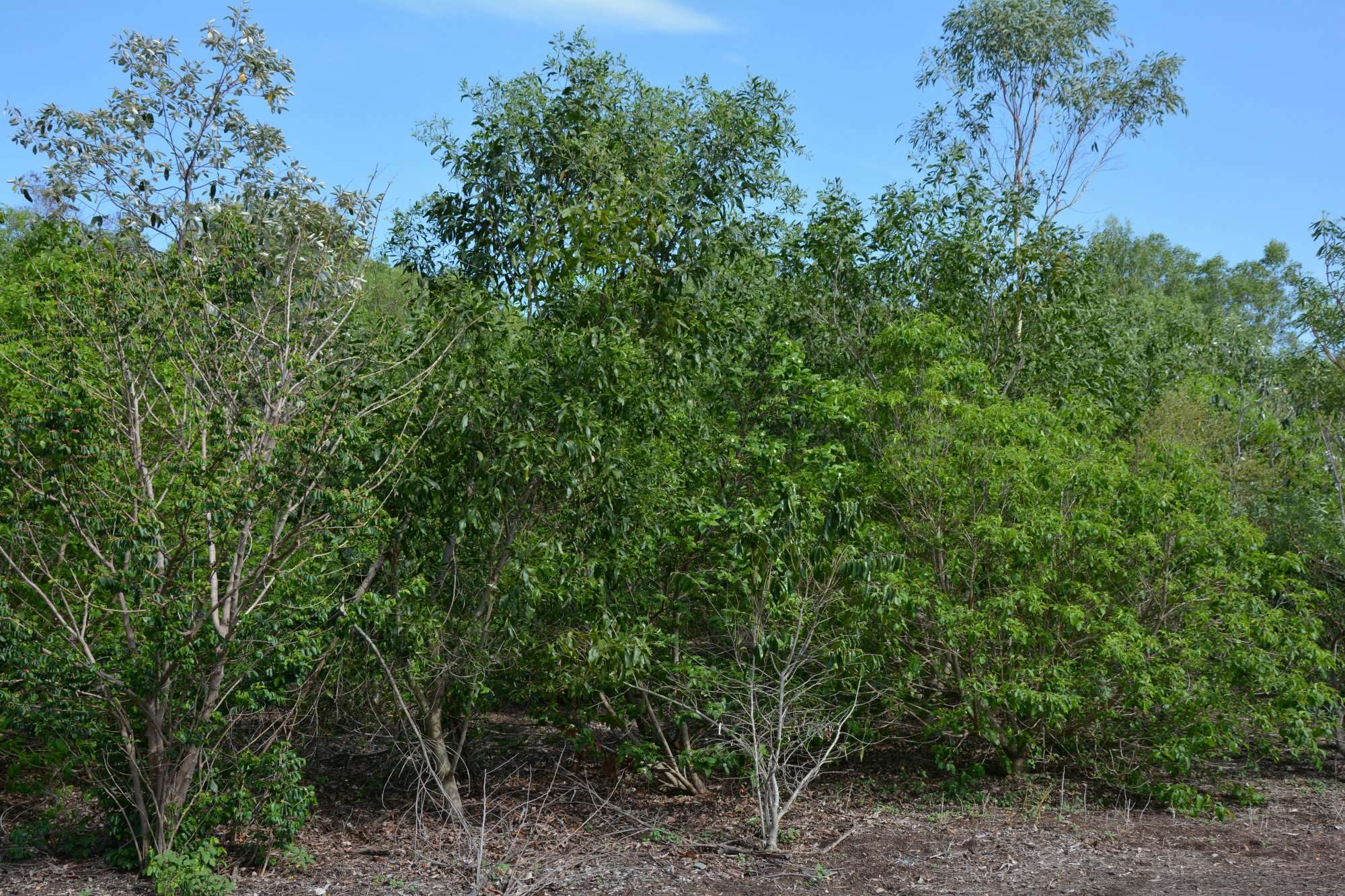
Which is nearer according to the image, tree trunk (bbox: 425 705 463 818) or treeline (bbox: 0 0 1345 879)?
treeline (bbox: 0 0 1345 879)

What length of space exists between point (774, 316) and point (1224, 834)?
564cm

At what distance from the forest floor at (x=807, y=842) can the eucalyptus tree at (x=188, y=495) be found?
0.90 meters

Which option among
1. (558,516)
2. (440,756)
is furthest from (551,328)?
(440,756)

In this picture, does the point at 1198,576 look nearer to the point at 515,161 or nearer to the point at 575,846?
the point at 575,846

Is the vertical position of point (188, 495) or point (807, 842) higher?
point (188, 495)

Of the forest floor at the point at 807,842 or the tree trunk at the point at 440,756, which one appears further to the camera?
the tree trunk at the point at 440,756

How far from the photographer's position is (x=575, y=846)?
24.8 ft

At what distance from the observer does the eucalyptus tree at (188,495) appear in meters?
6.30

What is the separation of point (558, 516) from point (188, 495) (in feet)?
7.81

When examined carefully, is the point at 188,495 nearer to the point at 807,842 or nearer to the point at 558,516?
the point at 558,516

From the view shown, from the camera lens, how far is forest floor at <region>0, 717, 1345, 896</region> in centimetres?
671

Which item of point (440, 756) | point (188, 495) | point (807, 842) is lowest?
point (807, 842)

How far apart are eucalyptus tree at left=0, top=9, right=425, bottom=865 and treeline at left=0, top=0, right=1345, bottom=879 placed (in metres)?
0.03

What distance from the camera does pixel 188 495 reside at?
620cm
